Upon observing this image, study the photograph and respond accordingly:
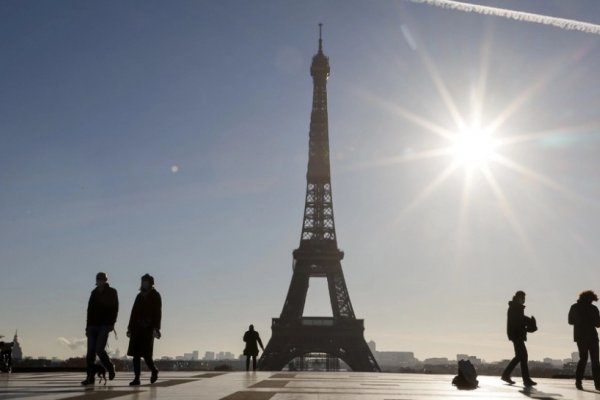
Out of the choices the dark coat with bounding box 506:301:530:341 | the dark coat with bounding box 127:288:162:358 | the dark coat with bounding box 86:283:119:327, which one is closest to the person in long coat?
the dark coat with bounding box 127:288:162:358

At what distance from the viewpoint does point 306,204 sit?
79.8 metres

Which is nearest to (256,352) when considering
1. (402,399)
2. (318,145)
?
(402,399)

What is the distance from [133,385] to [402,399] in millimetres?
5435

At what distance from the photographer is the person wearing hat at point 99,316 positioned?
13547 millimetres

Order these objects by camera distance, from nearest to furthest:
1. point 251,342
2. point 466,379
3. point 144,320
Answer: point 144,320 < point 466,379 < point 251,342

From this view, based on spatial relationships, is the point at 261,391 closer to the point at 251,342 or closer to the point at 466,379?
the point at 466,379

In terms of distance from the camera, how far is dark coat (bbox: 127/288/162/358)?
527 inches

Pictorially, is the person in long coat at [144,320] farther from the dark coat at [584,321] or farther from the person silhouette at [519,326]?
the dark coat at [584,321]

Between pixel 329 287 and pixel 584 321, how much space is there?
63394mm

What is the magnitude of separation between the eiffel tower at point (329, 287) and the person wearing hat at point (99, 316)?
5519 centimetres

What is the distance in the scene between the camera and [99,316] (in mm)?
13547

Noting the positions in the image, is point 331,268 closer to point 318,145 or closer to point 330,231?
point 330,231

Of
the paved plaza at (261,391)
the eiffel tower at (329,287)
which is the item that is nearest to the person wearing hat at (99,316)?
the paved plaza at (261,391)

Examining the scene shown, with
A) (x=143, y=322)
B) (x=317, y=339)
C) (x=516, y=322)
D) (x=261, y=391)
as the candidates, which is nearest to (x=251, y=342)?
(x=516, y=322)
